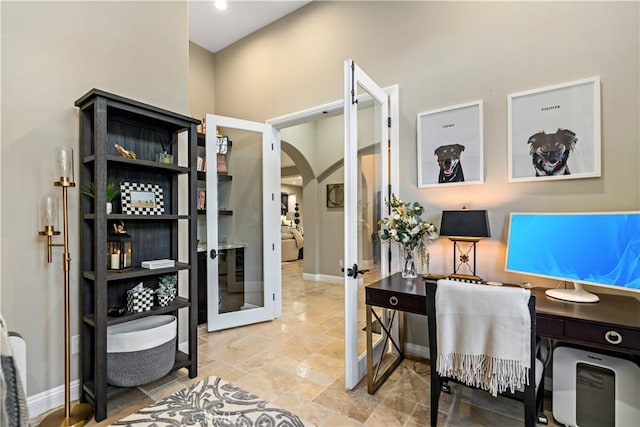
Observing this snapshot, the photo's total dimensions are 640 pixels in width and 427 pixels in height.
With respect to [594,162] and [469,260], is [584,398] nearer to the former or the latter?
[469,260]

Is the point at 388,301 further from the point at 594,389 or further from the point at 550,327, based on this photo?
the point at 594,389

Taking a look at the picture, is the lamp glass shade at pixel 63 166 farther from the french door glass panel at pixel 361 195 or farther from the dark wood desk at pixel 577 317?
the dark wood desk at pixel 577 317

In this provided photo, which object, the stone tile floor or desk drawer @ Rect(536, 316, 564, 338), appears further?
the stone tile floor

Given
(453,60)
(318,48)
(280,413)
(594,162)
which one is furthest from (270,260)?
(594,162)

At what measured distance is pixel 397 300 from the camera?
2068 millimetres

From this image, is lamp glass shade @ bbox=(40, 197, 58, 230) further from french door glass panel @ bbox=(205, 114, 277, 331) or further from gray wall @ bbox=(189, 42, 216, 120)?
gray wall @ bbox=(189, 42, 216, 120)

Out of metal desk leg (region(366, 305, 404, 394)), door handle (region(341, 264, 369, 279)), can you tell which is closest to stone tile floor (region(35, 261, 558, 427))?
metal desk leg (region(366, 305, 404, 394))

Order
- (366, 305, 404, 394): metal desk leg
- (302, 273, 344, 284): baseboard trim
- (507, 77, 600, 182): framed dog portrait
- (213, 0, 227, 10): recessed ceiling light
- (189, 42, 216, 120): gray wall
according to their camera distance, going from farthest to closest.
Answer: (302, 273, 344, 284): baseboard trim < (189, 42, 216, 120): gray wall < (213, 0, 227, 10): recessed ceiling light < (366, 305, 404, 394): metal desk leg < (507, 77, 600, 182): framed dog portrait

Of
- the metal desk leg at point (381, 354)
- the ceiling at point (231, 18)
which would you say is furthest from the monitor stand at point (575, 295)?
the ceiling at point (231, 18)

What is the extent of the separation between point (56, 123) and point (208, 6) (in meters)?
2.33

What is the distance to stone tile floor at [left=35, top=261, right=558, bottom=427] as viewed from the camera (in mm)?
1925

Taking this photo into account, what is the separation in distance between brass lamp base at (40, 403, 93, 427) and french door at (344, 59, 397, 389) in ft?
5.48

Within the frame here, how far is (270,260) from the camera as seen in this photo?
3746mm

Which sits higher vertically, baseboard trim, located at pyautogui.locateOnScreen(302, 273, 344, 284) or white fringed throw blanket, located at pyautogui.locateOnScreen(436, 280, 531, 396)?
white fringed throw blanket, located at pyautogui.locateOnScreen(436, 280, 531, 396)
